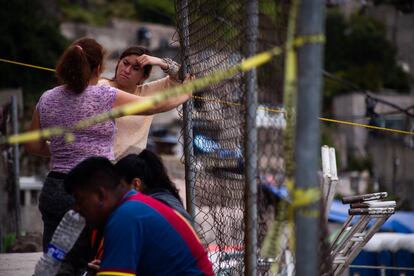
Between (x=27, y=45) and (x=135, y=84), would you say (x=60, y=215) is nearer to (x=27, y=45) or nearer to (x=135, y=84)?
(x=135, y=84)

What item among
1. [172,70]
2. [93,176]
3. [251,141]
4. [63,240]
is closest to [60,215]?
[63,240]

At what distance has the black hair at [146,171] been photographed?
4059 mm

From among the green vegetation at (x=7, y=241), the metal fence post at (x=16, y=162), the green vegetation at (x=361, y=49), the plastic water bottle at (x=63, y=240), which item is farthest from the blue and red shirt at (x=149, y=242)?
the green vegetation at (x=361, y=49)

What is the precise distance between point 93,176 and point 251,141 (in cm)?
82

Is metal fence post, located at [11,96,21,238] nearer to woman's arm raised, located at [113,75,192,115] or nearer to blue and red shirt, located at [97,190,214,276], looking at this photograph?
woman's arm raised, located at [113,75,192,115]

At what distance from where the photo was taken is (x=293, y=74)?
9.95ft

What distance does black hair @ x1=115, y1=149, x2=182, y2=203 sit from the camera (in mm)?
4059

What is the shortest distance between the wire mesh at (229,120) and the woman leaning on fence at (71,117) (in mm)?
590

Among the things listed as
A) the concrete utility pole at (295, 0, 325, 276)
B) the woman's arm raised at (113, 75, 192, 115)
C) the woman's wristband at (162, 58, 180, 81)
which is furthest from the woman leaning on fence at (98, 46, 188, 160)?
the concrete utility pole at (295, 0, 325, 276)

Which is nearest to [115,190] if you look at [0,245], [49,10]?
[0,245]

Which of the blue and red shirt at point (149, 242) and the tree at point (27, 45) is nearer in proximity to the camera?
the blue and red shirt at point (149, 242)

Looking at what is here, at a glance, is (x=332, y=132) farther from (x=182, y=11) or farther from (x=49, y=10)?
(x=182, y=11)

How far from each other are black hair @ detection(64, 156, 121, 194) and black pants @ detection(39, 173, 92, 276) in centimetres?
47

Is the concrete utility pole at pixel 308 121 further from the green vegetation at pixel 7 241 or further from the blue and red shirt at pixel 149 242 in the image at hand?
the green vegetation at pixel 7 241
